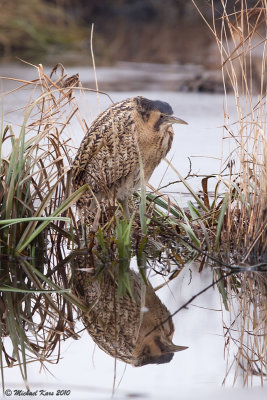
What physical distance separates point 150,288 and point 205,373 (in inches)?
40.6

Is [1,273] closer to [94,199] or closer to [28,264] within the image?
[28,264]

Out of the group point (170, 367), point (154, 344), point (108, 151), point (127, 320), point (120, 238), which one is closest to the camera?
point (170, 367)

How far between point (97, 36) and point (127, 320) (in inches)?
611

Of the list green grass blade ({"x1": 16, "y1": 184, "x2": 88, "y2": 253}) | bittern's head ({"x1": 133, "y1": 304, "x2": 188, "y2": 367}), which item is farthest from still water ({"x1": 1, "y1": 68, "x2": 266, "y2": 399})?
green grass blade ({"x1": 16, "y1": 184, "x2": 88, "y2": 253})

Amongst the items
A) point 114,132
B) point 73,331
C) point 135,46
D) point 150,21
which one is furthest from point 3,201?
point 150,21

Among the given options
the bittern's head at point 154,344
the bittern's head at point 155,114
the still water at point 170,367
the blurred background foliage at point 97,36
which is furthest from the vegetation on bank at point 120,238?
the blurred background foliage at point 97,36

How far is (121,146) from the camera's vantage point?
4.75 metres

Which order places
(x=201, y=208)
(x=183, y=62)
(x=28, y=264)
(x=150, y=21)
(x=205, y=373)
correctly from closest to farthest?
(x=205, y=373) → (x=28, y=264) → (x=201, y=208) → (x=183, y=62) → (x=150, y=21)

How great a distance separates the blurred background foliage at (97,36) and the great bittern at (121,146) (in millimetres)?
9035

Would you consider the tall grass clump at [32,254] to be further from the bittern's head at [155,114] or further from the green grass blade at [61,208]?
the bittern's head at [155,114]

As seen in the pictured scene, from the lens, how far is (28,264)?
4.41m

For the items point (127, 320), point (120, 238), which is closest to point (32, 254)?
point (120, 238)

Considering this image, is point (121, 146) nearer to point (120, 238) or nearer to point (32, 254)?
point (120, 238)

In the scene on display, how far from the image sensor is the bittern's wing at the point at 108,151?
4668 mm
